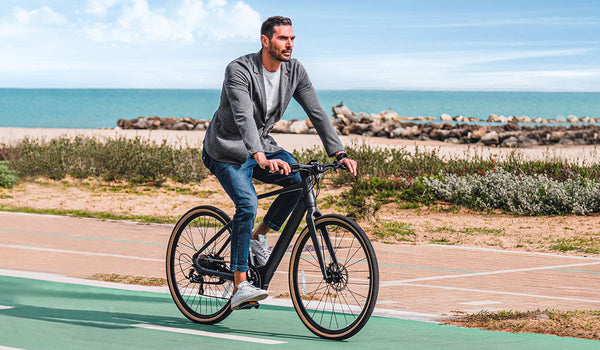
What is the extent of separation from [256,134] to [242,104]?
0.23 m

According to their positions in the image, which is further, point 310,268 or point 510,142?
point 510,142

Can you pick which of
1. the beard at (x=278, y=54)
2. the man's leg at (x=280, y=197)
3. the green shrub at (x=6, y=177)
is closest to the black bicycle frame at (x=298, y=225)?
the man's leg at (x=280, y=197)

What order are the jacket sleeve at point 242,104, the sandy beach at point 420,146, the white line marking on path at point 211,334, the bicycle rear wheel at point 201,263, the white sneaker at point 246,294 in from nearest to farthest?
the jacket sleeve at point 242,104
the white line marking on path at point 211,334
the white sneaker at point 246,294
the bicycle rear wheel at point 201,263
the sandy beach at point 420,146

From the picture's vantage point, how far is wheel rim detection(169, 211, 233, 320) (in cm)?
673

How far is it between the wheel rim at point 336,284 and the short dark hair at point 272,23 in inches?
54.6

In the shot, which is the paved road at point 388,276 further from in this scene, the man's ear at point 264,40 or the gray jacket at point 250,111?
the man's ear at point 264,40

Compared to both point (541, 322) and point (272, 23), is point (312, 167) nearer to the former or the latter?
point (272, 23)

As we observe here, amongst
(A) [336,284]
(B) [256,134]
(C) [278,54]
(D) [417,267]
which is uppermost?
(C) [278,54]

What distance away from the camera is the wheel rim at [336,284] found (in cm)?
597

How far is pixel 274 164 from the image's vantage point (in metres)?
5.80

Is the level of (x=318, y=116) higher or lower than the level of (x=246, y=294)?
higher

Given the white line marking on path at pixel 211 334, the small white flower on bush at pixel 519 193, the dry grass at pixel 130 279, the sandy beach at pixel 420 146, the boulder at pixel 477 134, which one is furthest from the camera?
the boulder at pixel 477 134

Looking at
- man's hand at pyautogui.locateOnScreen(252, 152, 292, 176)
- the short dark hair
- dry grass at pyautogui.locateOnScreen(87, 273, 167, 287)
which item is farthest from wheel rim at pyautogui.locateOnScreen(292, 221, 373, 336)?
dry grass at pyautogui.locateOnScreen(87, 273, 167, 287)

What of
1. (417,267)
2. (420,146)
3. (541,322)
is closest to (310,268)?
(541,322)
